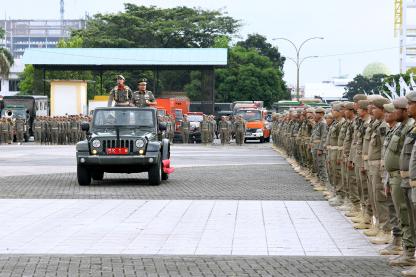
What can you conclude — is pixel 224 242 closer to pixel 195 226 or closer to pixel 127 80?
pixel 195 226

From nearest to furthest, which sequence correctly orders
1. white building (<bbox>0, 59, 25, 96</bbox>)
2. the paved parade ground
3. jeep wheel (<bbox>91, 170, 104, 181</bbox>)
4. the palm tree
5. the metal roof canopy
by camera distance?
the paved parade ground < jeep wheel (<bbox>91, 170, 104, 181</bbox>) < the metal roof canopy < the palm tree < white building (<bbox>0, 59, 25, 96</bbox>)

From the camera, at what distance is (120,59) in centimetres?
7512

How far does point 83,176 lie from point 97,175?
1849 mm

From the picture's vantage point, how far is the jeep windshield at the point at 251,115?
67.1m

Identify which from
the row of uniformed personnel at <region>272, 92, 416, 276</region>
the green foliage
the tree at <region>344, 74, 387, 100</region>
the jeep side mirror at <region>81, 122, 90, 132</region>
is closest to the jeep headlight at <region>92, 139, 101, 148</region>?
the jeep side mirror at <region>81, 122, 90, 132</region>

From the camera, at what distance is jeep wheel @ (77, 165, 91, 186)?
2492 centimetres

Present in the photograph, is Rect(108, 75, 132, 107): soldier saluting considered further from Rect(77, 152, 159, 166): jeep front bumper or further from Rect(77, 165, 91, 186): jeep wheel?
Rect(77, 152, 159, 166): jeep front bumper

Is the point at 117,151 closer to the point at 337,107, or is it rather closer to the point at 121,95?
the point at 121,95

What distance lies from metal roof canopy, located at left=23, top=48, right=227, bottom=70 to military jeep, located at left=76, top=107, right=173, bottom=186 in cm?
4699

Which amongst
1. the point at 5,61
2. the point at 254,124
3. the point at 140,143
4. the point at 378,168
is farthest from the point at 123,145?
the point at 5,61

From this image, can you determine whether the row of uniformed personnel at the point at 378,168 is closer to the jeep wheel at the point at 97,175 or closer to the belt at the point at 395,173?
the belt at the point at 395,173

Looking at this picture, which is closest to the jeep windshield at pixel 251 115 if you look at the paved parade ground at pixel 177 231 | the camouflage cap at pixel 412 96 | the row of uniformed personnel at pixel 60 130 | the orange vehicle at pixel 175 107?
the orange vehicle at pixel 175 107

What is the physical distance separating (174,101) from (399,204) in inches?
2304

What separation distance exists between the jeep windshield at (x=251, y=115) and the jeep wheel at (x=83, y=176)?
138 feet
